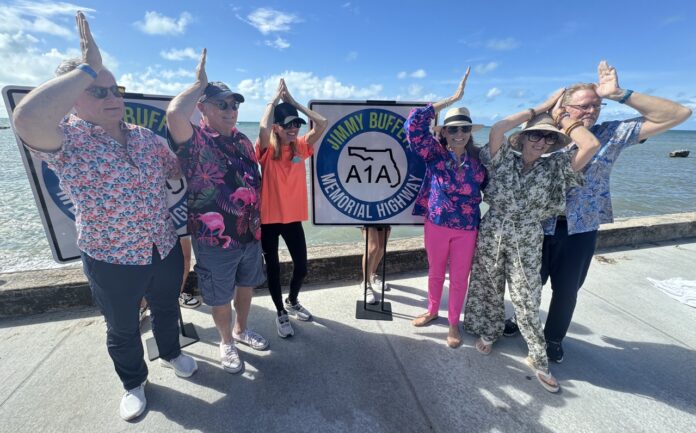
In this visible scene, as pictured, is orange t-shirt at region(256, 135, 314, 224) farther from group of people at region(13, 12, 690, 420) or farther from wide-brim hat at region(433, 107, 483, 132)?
wide-brim hat at region(433, 107, 483, 132)

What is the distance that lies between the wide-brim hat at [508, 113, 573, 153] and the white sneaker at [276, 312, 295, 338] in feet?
7.38

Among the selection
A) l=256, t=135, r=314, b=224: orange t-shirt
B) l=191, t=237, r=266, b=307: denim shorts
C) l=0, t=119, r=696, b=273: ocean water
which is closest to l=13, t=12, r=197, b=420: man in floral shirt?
l=191, t=237, r=266, b=307: denim shorts

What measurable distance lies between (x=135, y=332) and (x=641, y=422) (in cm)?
314

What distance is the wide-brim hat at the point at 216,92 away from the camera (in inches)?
72.9

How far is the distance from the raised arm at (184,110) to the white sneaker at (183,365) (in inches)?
60.0

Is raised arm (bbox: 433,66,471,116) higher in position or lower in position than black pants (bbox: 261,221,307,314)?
higher

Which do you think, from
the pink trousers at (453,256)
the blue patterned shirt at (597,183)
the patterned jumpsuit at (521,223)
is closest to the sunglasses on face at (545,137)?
the patterned jumpsuit at (521,223)

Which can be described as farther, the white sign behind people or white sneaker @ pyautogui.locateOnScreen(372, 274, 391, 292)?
white sneaker @ pyautogui.locateOnScreen(372, 274, 391, 292)

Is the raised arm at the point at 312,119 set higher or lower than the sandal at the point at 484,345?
higher

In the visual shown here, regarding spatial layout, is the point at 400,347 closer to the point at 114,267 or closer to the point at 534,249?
the point at 534,249

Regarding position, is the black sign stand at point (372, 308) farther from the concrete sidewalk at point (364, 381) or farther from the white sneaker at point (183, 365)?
the white sneaker at point (183, 365)

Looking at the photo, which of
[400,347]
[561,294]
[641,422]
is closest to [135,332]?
[400,347]

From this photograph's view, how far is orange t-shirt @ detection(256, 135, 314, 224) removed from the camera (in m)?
2.31

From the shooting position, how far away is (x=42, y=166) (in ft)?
6.61
